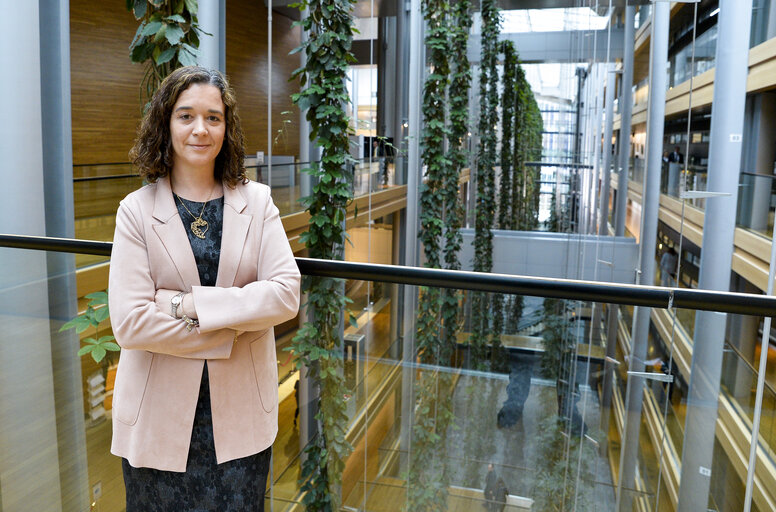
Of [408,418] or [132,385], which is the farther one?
[408,418]

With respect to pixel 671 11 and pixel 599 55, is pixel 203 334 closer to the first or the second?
pixel 671 11

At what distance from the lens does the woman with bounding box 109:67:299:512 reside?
1.47 m

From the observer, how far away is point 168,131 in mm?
1569

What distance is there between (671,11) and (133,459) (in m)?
5.77

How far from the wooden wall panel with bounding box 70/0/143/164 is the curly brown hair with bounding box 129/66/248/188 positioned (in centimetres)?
999

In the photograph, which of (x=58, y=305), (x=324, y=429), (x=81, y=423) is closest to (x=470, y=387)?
(x=324, y=429)

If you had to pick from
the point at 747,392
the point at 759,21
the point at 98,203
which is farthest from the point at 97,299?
the point at 759,21

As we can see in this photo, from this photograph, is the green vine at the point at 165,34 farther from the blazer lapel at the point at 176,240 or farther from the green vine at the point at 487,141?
the green vine at the point at 487,141

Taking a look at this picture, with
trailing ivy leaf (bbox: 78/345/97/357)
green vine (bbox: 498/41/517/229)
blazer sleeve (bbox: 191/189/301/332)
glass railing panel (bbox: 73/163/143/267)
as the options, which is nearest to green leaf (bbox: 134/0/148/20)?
trailing ivy leaf (bbox: 78/345/97/357)

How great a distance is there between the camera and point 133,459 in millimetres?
1553

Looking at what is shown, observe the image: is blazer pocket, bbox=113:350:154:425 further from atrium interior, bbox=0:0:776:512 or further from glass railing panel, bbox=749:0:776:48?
glass railing panel, bbox=749:0:776:48

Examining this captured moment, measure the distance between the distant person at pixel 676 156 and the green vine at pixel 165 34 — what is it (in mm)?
4062

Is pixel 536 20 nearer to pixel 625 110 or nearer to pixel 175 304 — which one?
pixel 625 110

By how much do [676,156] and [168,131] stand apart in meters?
4.98
